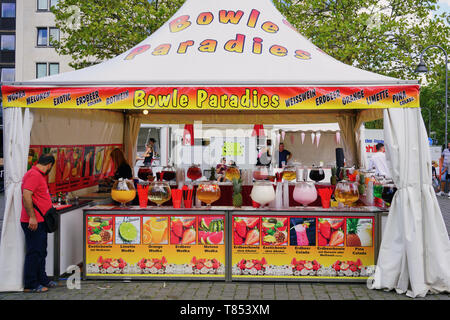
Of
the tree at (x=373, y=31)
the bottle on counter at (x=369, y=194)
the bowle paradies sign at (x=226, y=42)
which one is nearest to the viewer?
the bottle on counter at (x=369, y=194)

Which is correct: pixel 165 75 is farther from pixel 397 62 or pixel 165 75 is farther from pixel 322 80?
pixel 397 62

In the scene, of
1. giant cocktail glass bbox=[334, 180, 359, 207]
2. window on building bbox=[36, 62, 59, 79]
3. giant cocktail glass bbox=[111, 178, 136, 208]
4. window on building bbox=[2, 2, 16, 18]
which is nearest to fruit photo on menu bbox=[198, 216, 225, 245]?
giant cocktail glass bbox=[111, 178, 136, 208]

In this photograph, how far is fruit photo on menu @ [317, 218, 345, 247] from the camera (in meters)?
5.42

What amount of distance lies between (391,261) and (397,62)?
489 inches

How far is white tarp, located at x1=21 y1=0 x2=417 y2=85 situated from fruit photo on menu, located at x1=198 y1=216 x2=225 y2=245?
5.29 ft

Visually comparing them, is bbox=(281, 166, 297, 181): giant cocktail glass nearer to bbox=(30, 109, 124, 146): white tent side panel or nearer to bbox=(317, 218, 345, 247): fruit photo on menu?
bbox=(317, 218, 345, 247): fruit photo on menu

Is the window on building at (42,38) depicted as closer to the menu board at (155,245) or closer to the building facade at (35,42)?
the building facade at (35,42)

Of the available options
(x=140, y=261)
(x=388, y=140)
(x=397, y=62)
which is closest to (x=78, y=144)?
(x=140, y=261)

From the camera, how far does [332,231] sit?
17.8 ft

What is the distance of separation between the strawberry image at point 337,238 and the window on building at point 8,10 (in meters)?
39.7

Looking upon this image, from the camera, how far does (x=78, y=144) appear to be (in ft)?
24.9

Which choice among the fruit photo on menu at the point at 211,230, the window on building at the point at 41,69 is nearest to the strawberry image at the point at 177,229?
the fruit photo on menu at the point at 211,230

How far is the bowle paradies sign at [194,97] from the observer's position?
5242 millimetres

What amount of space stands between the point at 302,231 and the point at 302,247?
0.19 metres
